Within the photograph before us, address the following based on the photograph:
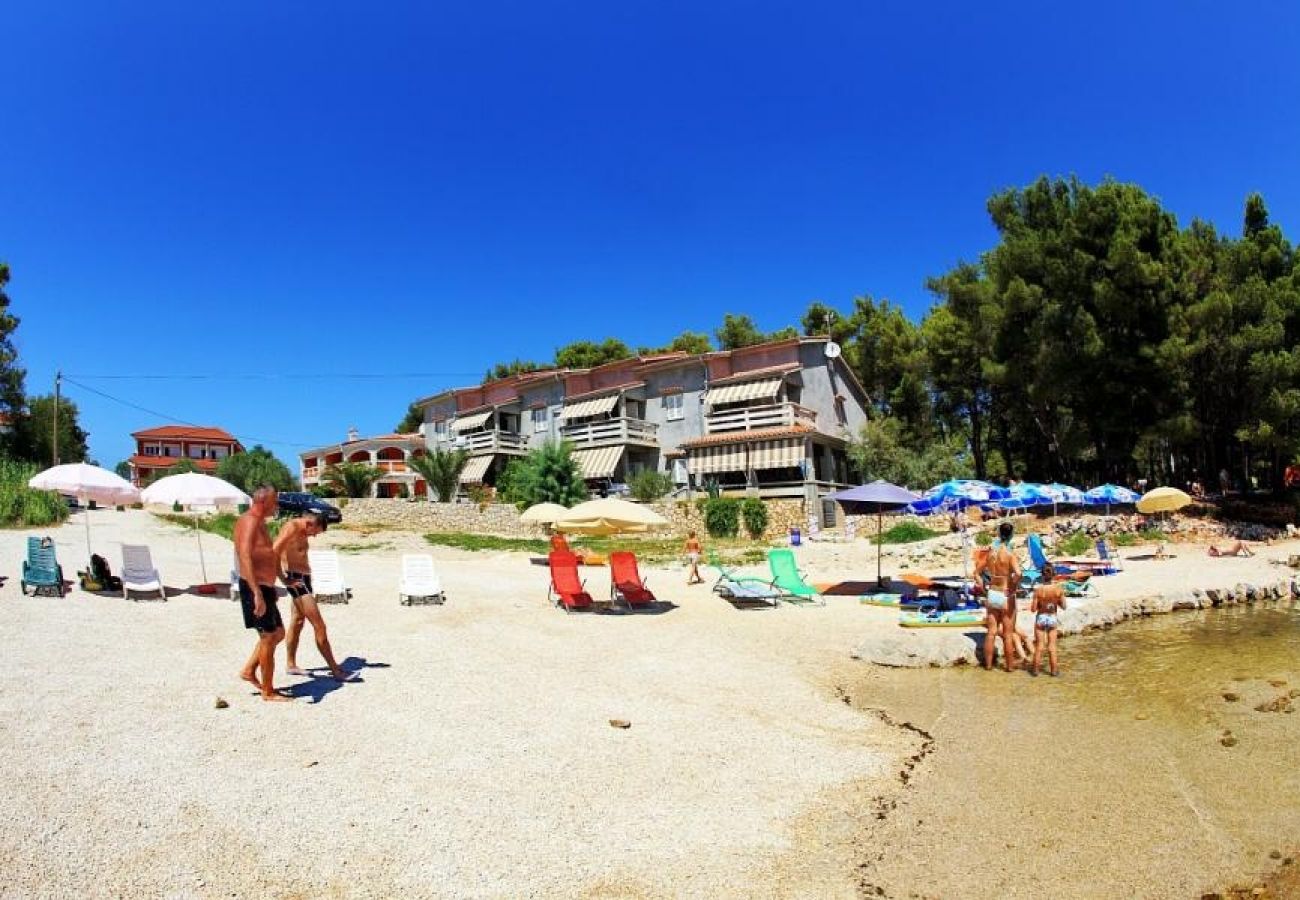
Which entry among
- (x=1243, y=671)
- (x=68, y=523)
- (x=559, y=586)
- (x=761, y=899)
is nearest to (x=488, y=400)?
(x=68, y=523)

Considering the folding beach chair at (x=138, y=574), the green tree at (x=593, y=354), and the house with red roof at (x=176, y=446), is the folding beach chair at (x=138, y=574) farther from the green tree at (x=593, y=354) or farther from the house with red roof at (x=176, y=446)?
the house with red roof at (x=176, y=446)

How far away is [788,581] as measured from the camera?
15859 mm

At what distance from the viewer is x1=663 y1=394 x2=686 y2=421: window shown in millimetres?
39281

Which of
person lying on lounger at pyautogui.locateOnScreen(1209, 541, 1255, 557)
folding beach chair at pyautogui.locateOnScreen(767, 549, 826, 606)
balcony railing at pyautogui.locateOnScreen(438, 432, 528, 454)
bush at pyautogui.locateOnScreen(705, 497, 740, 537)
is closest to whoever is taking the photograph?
folding beach chair at pyautogui.locateOnScreen(767, 549, 826, 606)

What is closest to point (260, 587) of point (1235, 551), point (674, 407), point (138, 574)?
point (138, 574)

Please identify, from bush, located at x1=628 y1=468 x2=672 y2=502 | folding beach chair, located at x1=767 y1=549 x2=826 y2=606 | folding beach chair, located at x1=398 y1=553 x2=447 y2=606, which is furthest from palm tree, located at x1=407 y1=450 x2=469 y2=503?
folding beach chair, located at x1=767 y1=549 x2=826 y2=606

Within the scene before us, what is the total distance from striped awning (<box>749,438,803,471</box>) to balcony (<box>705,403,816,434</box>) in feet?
3.02

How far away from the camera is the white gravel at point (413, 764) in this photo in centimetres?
443

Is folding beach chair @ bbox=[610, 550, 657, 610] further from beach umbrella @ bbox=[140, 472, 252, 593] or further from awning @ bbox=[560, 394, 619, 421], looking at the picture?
awning @ bbox=[560, 394, 619, 421]

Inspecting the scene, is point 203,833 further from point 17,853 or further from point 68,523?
point 68,523

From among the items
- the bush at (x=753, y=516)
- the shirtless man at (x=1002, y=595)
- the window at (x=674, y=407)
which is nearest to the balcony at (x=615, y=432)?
the window at (x=674, y=407)

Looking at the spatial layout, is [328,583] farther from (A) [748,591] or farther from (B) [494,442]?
(B) [494,442]

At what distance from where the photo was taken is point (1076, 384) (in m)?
30.2

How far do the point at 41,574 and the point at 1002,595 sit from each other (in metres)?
14.3
